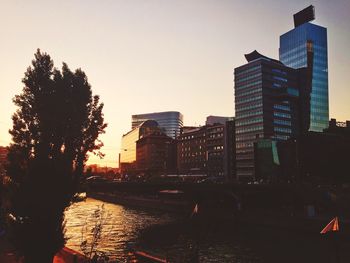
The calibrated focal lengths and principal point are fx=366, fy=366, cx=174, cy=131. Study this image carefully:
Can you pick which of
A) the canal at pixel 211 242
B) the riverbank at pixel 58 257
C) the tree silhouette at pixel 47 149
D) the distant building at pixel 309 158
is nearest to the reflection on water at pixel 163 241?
the canal at pixel 211 242

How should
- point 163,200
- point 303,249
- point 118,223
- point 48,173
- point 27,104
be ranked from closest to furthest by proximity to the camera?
point 48,173 < point 27,104 < point 303,249 < point 118,223 < point 163,200

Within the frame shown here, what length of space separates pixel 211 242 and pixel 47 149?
1801 inches

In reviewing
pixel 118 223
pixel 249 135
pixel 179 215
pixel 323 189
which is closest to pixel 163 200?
pixel 179 215

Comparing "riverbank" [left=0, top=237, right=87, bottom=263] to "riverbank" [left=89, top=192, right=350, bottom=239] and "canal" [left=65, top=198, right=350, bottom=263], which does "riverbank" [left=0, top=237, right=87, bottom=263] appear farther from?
"riverbank" [left=89, top=192, right=350, bottom=239]

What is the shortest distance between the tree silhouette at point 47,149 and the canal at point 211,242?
12324 millimetres

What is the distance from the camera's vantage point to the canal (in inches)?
1829

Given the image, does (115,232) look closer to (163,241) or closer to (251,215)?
(163,241)

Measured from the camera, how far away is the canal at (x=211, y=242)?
4647 centimetres

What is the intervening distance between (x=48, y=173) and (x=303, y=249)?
4439 cm

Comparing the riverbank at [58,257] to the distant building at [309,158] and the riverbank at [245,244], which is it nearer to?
the riverbank at [245,244]

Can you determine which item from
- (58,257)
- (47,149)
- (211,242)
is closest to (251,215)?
(211,242)

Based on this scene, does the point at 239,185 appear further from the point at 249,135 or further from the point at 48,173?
the point at 249,135

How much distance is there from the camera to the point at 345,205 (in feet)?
261

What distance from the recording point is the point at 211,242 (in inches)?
2291
